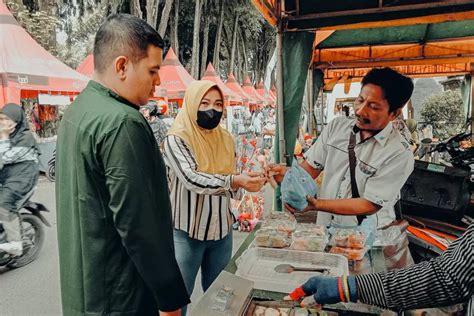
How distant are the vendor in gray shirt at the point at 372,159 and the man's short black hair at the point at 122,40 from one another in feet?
3.88

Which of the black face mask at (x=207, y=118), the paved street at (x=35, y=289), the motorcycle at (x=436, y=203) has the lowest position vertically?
the paved street at (x=35, y=289)

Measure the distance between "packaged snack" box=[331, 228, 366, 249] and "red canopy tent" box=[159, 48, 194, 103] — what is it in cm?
1129

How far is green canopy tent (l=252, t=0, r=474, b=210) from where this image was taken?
3.18m

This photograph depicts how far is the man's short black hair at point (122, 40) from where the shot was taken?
4.38ft

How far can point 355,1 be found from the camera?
10.9ft

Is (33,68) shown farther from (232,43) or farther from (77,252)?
(232,43)

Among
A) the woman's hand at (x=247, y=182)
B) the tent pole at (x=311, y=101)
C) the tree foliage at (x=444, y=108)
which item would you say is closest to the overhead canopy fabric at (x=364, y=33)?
the tent pole at (x=311, y=101)

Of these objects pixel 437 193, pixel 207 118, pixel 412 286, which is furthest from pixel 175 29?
pixel 412 286

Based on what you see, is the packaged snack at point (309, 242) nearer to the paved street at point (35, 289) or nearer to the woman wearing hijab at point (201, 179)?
the woman wearing hijab at point (201, 179)

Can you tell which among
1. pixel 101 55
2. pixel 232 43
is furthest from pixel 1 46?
pixel 232 43

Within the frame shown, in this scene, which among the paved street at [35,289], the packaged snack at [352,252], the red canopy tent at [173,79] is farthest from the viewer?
the red canopy tent at [173,79]

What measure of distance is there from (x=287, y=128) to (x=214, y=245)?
2.07 m

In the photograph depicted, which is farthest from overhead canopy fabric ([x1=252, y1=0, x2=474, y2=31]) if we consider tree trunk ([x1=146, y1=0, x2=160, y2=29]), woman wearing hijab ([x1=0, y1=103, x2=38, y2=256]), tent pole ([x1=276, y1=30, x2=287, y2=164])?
tree trunk ([x1=146, y1=0, x2=160, y2=29])

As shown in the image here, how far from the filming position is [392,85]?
211 cm
